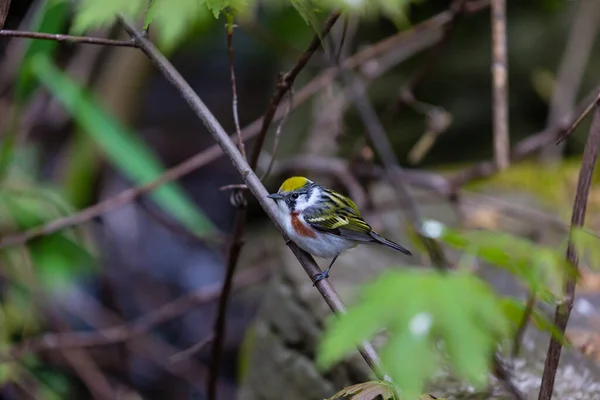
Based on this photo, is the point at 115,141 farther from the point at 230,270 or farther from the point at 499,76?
the point at 499,76

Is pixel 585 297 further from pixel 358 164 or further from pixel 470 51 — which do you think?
pixel 470 51

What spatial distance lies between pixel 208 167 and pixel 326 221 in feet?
16.9

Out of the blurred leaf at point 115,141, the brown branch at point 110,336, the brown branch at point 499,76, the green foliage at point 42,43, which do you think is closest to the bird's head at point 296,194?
the green foliage at point 42,43

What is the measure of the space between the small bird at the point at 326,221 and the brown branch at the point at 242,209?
5.6 inches

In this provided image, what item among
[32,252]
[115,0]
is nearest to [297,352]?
[32,252]

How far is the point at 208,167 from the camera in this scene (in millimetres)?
6965

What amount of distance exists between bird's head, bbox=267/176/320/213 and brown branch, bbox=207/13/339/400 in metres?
0.09

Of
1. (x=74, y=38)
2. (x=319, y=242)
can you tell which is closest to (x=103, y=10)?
(x=74, y=38)

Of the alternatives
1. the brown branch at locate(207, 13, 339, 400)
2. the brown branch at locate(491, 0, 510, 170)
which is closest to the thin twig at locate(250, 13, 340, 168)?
the brown branch at locate(207, 13, 339, 400)

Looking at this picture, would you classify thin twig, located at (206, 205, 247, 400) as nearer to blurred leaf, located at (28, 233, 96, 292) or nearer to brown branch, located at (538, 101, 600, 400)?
brown branch, located at (538, 101, 600, 400)

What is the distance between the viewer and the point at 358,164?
11.6 ft

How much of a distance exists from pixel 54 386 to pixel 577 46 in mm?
3934

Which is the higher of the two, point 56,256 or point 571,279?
point 56,256

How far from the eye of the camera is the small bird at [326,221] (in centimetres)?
184
